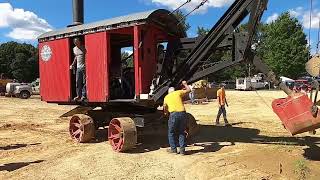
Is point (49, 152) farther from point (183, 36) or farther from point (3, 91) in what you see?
point (3, 91)

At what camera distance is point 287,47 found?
6712 centimetres

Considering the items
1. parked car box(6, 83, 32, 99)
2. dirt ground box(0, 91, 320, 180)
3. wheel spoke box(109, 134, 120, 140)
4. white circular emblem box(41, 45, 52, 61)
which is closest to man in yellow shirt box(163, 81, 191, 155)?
dirt ground box(0, 91, 320, 180)

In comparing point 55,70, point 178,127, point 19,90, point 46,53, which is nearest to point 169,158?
point 178,127

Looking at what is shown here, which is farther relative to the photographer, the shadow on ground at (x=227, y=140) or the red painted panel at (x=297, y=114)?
the shadow on ground at (x=227, y=140)

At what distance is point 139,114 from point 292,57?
5832 cm

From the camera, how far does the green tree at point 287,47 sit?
66.9 m

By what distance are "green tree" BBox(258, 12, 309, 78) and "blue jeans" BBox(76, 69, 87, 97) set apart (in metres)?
57.9

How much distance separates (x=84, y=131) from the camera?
13.3 meters

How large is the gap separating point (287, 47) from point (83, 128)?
5845 cm

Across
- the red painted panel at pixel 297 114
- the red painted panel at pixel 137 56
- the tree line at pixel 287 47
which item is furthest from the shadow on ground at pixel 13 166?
the tree line at pixel 287 47

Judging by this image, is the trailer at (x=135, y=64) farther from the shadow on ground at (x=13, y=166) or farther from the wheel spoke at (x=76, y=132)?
A: the shadow on ground at (x=13, y=166)

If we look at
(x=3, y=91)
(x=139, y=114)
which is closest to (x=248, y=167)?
(x=139, y=114)

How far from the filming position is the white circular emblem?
14406 millimetres

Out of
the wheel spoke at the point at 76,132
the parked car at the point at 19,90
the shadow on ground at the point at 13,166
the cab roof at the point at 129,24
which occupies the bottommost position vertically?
the shadow on ground at the point at 13,166
